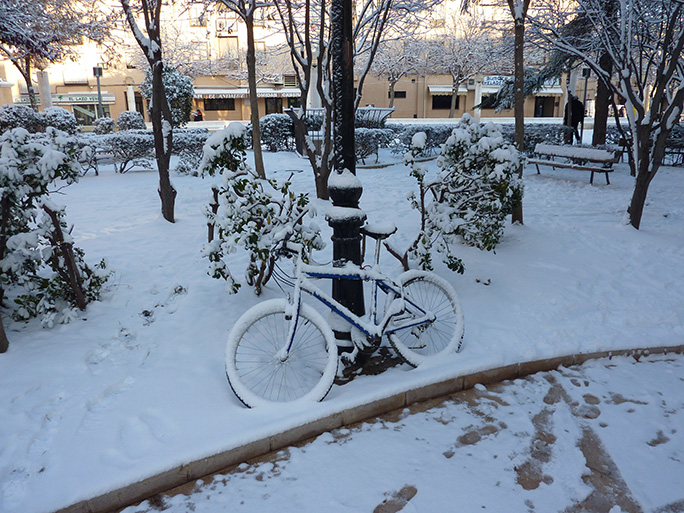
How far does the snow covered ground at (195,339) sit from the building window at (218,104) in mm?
36939

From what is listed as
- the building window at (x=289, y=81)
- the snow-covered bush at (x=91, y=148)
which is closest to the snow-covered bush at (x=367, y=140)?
the snow-covered bush at (x=91, y=148)

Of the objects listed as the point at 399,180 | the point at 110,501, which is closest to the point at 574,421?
the point at 110,501

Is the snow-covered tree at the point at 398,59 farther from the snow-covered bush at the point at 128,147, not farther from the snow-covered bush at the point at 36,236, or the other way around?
the snow-covered bush at the point at 36,236

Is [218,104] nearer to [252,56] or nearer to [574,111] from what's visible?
[574,111]

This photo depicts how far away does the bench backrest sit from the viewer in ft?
35.3

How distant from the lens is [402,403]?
3.34 metres

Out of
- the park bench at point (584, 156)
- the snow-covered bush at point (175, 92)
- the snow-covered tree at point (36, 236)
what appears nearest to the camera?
the snow-covered tree at point (36, 236)

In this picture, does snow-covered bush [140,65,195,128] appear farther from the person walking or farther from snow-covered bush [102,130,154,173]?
the person walking

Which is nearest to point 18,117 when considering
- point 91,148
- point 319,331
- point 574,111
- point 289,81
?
point 91,148

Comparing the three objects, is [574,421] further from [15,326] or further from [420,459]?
[15,326]

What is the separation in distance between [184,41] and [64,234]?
1580 inches

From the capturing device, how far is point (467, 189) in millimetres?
5090

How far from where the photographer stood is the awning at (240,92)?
38.2 metres

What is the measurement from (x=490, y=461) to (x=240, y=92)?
40097 millimetres
